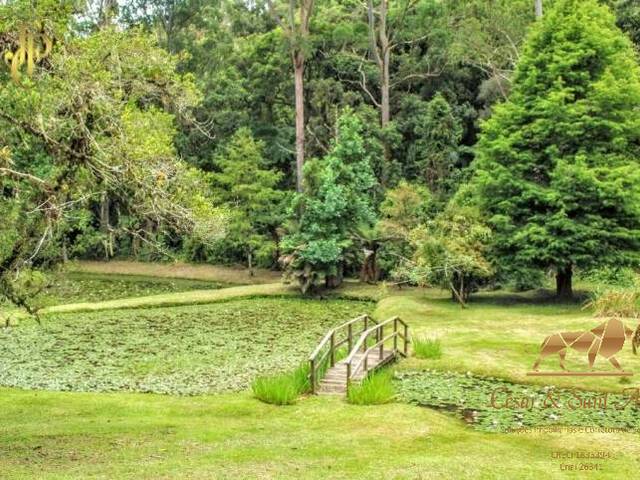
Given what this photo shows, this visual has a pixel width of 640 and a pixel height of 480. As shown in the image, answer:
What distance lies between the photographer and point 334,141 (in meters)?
33.1

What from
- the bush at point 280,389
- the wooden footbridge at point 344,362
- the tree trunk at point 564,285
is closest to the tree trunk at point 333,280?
the tree trunk at point 564,285

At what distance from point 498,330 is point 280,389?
379 inches

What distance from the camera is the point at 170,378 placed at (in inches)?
615

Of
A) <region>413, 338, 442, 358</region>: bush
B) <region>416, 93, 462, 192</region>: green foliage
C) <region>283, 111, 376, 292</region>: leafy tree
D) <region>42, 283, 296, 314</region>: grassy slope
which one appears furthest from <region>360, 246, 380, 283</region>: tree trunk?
<region>413, 338, 442, 358</region>: bush

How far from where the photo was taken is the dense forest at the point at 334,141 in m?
8.88

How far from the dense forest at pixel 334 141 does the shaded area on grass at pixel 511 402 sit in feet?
18.9

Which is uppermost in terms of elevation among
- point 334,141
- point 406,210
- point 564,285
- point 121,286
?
point 334,141

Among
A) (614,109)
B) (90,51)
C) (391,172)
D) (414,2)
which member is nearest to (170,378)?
(90,51)

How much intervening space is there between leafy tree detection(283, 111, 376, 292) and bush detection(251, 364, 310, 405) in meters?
15.4

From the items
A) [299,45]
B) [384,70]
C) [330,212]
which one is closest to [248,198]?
[330,212]

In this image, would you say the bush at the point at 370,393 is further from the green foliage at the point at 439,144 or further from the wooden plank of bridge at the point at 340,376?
the green foliage at the point at 439,144

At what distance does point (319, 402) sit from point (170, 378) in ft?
15.4

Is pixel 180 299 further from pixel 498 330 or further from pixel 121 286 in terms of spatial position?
pixel 498 330

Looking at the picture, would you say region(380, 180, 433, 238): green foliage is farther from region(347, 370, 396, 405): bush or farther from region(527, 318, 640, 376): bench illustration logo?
region(347, 370, 396, 405): bush
